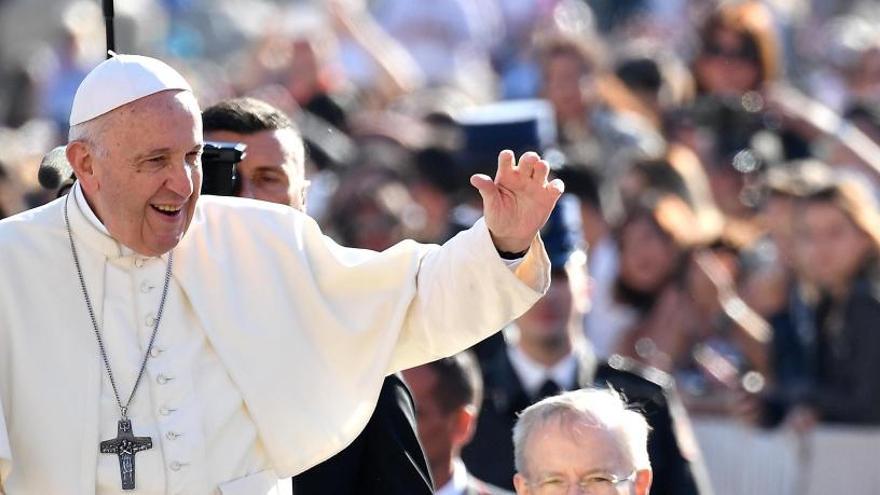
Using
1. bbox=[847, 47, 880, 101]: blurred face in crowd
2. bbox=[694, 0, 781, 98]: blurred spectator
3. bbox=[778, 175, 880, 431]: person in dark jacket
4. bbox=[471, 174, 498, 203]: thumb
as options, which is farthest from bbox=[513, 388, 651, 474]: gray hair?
bbox=[847, 47, 880, 101]: blurred face in crowd

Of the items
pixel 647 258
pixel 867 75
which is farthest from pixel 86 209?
pixel 867 75

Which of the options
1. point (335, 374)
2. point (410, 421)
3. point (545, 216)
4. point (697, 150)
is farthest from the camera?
point (697, 150)

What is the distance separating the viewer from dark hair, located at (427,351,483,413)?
23.0 feet

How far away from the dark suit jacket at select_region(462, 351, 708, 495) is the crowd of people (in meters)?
0.01

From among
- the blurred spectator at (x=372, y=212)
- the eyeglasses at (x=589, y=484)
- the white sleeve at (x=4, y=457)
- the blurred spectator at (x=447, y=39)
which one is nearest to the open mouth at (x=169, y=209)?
the white sleeve at (x=4, y=457)

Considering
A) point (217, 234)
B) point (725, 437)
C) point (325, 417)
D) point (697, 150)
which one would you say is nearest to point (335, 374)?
point (325, 417)

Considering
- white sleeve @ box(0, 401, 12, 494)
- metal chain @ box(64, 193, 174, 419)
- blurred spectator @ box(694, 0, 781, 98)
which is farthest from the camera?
blurred spectator @ box(694, 0, 781, 98)

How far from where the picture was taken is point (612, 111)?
12086 mm

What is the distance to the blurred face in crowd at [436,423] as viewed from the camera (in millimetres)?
6984

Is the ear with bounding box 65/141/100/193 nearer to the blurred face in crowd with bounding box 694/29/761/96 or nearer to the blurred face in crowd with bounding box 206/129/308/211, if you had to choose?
the blurred face in crowd with bounding box 206/129/308/211

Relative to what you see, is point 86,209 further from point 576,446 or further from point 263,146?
point 576,446

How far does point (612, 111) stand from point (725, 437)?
10.7 ft

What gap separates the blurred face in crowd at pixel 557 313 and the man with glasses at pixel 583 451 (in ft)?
6.65

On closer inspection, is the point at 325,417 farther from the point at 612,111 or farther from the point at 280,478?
the point at 612,111
